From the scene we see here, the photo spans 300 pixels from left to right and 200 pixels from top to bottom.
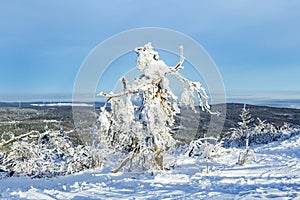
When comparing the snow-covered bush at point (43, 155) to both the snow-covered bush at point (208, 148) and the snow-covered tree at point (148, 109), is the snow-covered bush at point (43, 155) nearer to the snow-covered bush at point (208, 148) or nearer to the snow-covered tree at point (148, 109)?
the snow-covered tree at point (148, 109)

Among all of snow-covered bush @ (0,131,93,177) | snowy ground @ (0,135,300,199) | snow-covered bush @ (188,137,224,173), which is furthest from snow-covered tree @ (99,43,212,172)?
snow-covered bush @ (0,131,93,177)

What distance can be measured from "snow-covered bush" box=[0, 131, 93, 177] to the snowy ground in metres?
2.53

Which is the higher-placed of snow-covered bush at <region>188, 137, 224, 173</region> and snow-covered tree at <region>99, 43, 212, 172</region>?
snow-covered tree at <region>99, 43, 212, 172</region>

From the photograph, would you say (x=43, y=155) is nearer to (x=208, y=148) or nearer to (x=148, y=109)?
(x=148, y=109)

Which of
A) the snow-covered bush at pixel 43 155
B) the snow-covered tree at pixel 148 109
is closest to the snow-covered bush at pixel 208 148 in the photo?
the snow-covered tree at pixel 148 109

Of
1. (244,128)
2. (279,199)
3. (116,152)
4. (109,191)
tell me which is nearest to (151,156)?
(116,152)

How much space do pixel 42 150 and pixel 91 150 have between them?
3.68 metres

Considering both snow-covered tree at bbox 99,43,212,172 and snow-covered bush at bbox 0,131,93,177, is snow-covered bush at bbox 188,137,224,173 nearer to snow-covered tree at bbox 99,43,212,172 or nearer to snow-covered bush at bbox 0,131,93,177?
snow-covered tree at bbox 99,43,212,172

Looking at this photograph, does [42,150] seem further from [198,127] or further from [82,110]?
[198,127]

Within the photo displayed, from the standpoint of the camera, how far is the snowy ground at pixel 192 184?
9.22 metres

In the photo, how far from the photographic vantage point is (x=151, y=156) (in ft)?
43.9

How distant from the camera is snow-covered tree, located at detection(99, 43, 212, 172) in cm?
1311

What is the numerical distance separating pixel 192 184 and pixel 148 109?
3.58m

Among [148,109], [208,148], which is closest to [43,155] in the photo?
[148,109]
